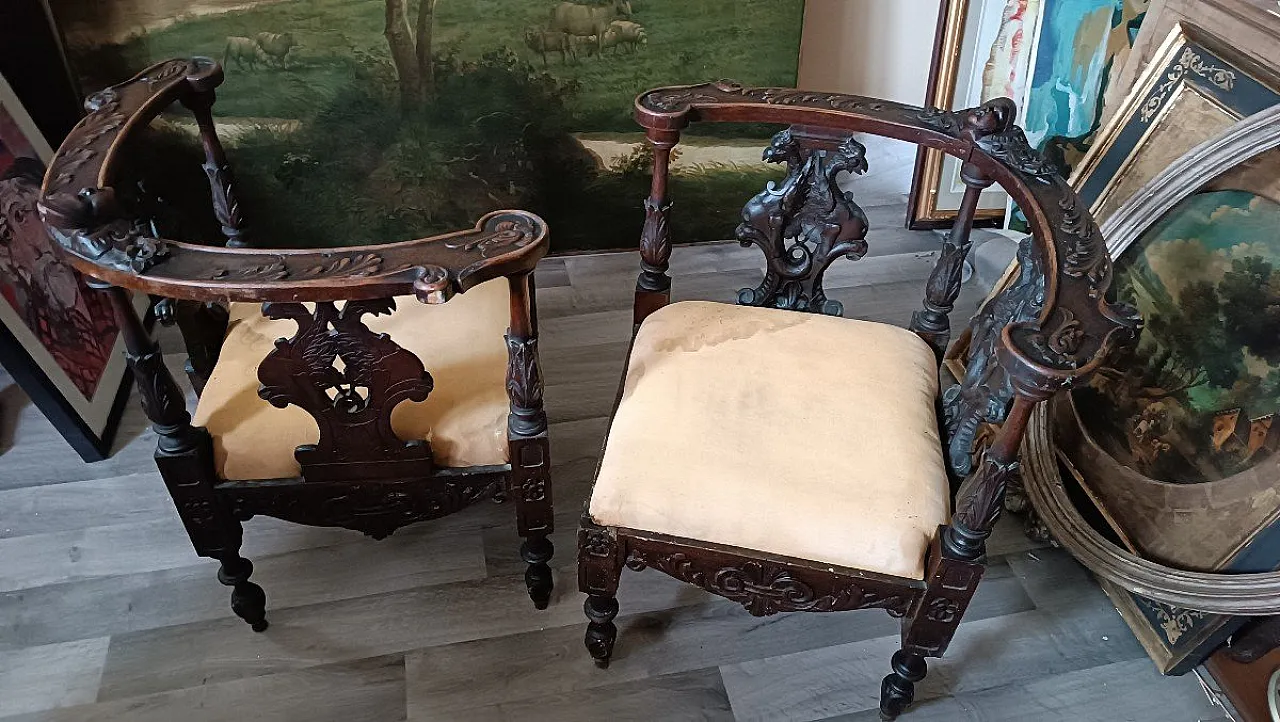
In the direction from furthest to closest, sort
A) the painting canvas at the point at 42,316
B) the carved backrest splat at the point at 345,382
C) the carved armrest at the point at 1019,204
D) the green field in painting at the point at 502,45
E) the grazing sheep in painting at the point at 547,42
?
1. the grazing sheep in painting at the point at 547,42
2. the green field in painting at the point at 502,45
3. the painting canvas at the point at 42,316
4. the carved backrest splat at the point at 345,382
5. the carved armrest at the point at 1019,204

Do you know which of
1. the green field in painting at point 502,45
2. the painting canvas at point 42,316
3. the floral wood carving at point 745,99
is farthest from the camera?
the green field in painting at point 502,45

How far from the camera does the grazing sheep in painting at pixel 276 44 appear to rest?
1.98 meters

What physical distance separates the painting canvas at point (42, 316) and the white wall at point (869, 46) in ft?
5.86

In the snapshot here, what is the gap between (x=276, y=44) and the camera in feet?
6.54

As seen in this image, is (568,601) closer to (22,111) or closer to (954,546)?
(954,546)

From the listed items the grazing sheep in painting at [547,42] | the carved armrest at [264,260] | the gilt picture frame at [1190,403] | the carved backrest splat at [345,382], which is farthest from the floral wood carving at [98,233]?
the gilt picture frame at [1190,403]

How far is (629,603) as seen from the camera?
1.62m

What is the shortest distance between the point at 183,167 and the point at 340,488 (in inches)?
48.1

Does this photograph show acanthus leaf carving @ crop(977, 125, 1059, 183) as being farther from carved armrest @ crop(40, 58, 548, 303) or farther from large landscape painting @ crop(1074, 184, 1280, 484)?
carved armrest @ crop(40, 58, 548, 303)

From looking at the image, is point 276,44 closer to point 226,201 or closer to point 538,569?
point 226,201

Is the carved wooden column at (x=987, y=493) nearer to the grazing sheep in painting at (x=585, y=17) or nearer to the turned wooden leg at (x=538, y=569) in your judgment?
the turned wooden leg at (x=538, y=569)

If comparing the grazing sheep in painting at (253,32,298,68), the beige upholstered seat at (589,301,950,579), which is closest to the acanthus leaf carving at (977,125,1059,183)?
the beige upholstered seat at (589,301,950,579)

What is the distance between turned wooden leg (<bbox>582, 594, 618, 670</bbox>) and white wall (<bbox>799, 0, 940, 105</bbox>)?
1.59 meters

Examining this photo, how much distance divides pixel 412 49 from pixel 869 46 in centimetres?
123
